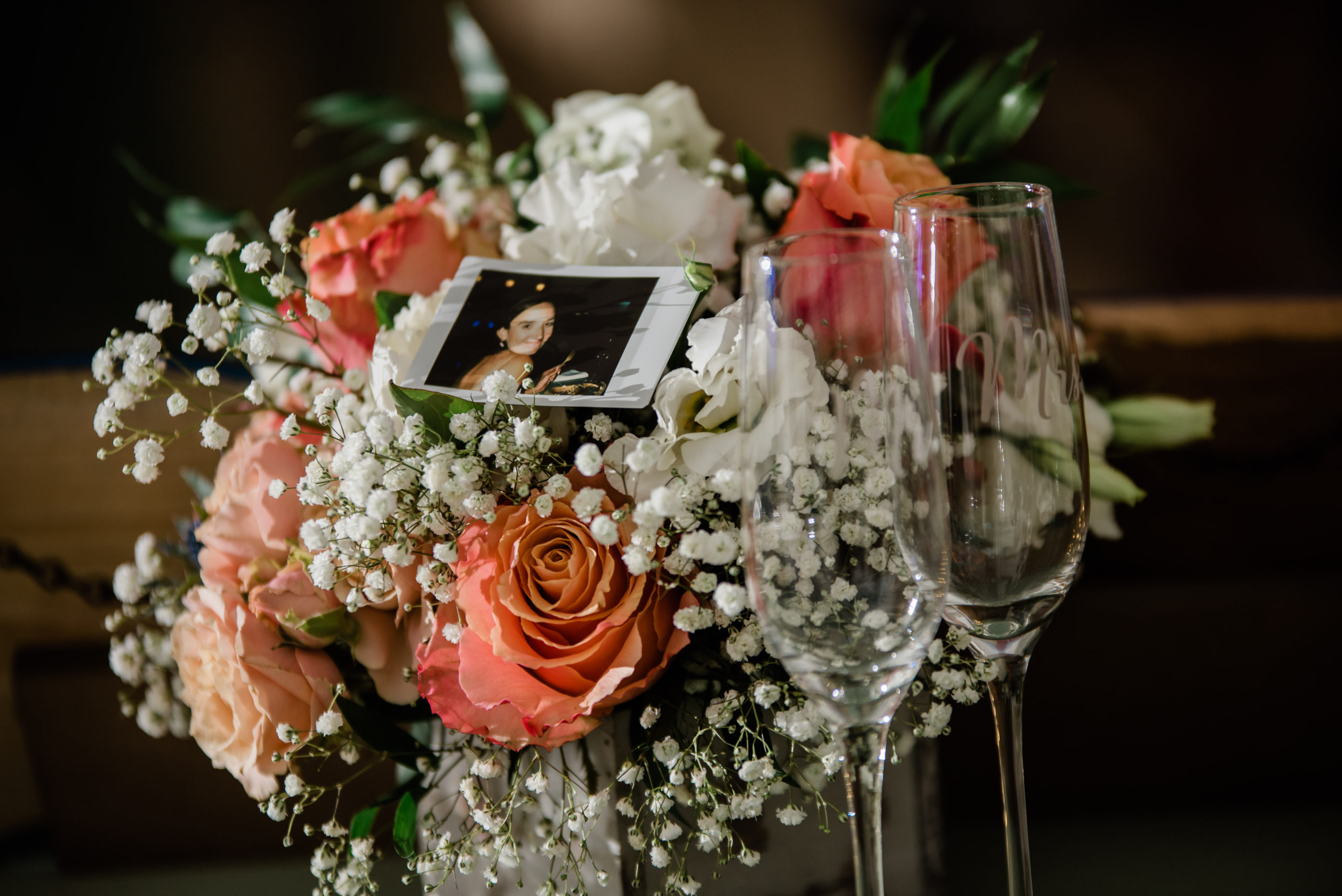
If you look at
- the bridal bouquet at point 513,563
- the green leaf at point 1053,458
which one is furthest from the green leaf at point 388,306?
the green leaf at point 1053,458

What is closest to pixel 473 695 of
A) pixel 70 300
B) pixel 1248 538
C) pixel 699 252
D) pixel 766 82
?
pixel 699 252

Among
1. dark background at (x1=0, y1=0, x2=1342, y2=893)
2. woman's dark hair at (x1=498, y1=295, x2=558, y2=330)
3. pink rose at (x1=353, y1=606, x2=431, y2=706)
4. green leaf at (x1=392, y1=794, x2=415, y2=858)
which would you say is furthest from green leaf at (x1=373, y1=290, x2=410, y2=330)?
dark background at (x1=0, y1=0, x2=1342, y2=893)

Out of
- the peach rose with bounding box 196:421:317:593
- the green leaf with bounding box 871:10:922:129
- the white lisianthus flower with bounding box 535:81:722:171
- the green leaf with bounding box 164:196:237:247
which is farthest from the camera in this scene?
the green leaf with bounding box 871:10:922:129

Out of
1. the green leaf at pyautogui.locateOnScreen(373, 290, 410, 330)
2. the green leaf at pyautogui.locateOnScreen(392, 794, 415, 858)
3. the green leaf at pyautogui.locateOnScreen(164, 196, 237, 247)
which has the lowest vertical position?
the green leaf at pyautogui.locateOnScreen(392, 794, 415, 858)

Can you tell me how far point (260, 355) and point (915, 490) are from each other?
0.41 m

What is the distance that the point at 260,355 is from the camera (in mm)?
600

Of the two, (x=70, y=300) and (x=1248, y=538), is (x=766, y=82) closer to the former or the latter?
(x=1248, y=538)

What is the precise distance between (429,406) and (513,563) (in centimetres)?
11

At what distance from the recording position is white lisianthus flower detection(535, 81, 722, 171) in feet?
2.80

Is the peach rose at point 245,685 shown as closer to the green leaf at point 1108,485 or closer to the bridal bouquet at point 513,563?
the bridal bouquet at point 513,563

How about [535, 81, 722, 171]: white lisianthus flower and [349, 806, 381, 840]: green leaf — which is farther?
[535, 81, 722, 171]: white lisianthus flower

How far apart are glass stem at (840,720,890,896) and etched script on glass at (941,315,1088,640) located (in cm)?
10

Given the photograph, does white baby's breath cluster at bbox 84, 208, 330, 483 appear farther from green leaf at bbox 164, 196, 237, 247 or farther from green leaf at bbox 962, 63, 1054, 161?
green leaf at bbox 962, 63, 1054, 161

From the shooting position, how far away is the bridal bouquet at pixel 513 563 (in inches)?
20.8
